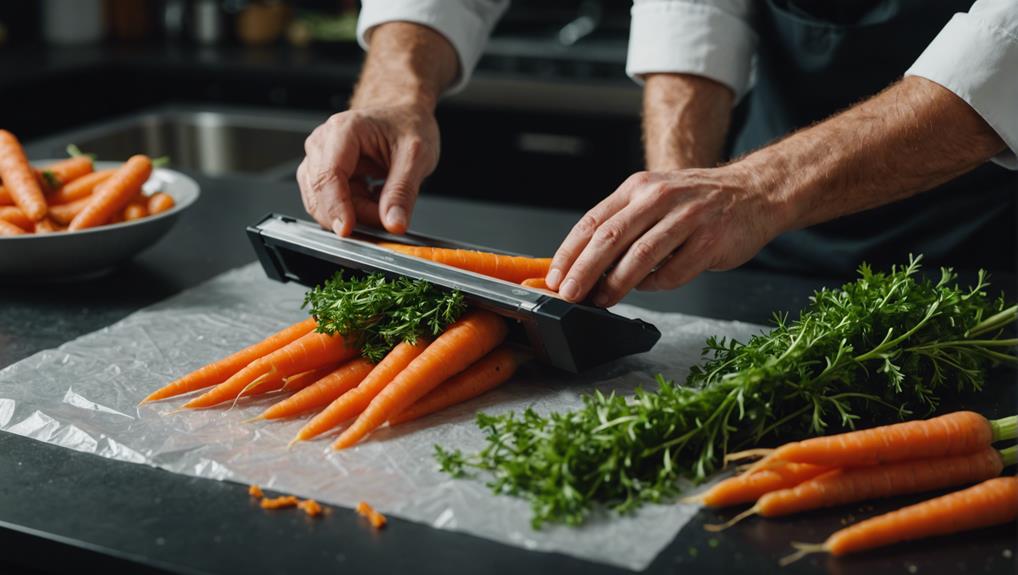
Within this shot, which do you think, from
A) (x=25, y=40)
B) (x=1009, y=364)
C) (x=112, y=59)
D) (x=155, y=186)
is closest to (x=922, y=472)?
(x=1009, y=364)

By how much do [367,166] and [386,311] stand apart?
0.40 meters

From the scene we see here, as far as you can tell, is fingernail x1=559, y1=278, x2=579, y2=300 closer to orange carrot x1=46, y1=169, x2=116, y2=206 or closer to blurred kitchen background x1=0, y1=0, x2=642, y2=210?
orange carrot x1=46, y1=169, x2=116, y2=206

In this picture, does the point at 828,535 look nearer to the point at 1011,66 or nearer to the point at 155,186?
the point at 1011,66

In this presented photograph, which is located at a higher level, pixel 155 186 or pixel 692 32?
pixel 692 32

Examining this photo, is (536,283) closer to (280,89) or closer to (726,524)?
(726,524)

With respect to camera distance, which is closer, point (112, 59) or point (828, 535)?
point (828, 535)

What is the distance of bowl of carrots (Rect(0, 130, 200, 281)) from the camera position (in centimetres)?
160

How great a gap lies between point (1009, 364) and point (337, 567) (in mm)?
916

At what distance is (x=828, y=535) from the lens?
1.02 m

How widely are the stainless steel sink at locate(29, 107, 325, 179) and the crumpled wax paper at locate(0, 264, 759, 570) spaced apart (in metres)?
1.53

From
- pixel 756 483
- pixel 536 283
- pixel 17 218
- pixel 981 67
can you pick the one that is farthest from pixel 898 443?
pixel 17 218

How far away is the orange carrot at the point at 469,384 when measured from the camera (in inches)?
50.3

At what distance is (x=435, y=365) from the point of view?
1.27m

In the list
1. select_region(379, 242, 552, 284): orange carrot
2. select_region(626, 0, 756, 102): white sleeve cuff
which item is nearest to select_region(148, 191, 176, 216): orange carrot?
select_region(379, 242, 552, 284): orange carrot
